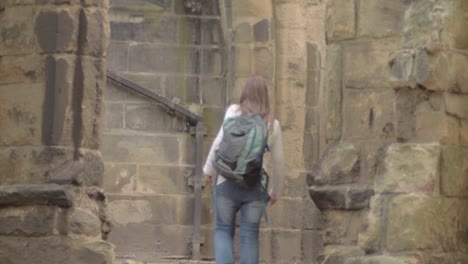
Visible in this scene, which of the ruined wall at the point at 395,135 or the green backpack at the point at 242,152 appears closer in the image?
the ruined wall at the point at 395,135

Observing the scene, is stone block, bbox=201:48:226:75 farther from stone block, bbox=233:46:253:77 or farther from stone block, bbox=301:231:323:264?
stone block, bbox=301:231:323:264

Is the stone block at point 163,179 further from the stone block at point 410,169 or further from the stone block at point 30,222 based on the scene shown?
the stone block at point 410,169

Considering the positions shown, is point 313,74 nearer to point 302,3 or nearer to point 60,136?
point 302,3

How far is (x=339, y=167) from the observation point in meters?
14.3

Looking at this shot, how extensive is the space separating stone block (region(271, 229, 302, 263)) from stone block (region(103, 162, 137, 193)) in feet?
5.02

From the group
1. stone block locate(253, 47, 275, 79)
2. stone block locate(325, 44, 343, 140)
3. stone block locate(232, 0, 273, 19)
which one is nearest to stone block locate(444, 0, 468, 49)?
stone block locate(325, 44, 343, 140)

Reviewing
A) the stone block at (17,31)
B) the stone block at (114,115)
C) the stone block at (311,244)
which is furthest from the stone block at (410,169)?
the stone block at (114,115)

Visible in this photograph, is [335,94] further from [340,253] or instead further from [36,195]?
[36,195]

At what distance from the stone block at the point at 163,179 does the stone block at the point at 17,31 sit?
764 centimetres

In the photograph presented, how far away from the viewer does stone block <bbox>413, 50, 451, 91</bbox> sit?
45.2 feet

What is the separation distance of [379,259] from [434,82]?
1117mm

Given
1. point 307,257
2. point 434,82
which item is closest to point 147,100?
point 307,257

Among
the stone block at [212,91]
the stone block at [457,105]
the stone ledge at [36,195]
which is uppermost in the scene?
the stone block at [212,91]

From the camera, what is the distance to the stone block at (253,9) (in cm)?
2255
